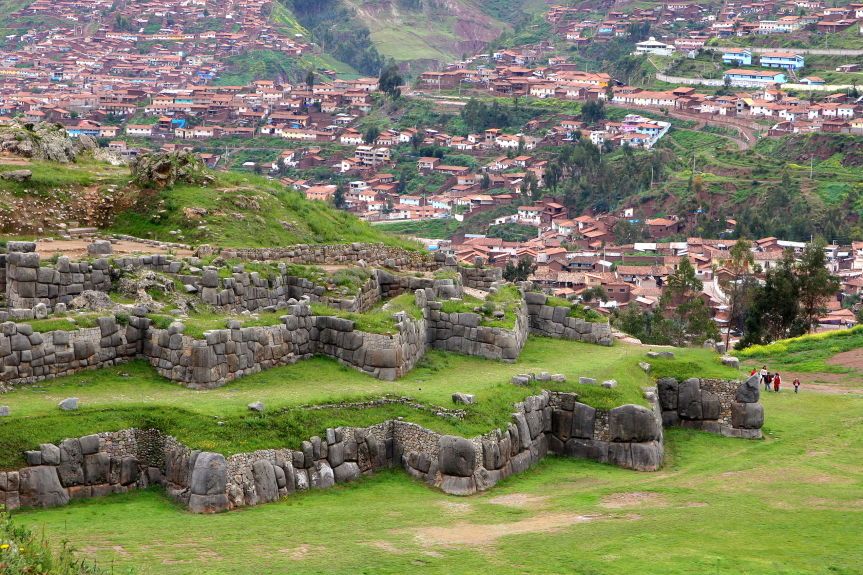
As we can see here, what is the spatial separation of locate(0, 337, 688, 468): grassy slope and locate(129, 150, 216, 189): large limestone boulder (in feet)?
33.6

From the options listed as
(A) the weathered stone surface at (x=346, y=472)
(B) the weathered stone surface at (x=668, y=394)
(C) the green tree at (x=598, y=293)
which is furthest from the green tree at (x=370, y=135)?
(A) the weathered stone surface at (x=346, y=472)

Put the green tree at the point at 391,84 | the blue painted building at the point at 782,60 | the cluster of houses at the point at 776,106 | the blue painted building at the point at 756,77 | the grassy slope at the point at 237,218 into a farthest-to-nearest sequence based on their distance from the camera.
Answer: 1. the green tree at the point at 391,84
2. the blue painted building at the point at 782,60
3. the blue painted building at the point at 756,77
4. the cluster of houses at the point at 776,106
5. the grassy slope at the point at 237,218

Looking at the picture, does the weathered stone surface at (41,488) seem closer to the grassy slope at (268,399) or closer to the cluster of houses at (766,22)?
the grassy slope at (268,399)

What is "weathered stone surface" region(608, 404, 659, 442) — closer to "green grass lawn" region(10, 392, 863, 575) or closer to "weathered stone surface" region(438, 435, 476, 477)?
"green grass lawn" region(10, 392, 863, 575)

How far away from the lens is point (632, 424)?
2095 centimetres

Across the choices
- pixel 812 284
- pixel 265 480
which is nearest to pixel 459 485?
pixel 265 480

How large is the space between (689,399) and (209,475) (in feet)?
37.9

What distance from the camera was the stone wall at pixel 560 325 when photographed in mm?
28500

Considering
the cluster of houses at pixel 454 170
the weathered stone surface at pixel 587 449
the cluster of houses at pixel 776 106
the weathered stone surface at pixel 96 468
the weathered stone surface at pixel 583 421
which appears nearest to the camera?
the weathered stone surface at pixel 96 468

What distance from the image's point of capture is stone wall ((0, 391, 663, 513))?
1627 centimetres

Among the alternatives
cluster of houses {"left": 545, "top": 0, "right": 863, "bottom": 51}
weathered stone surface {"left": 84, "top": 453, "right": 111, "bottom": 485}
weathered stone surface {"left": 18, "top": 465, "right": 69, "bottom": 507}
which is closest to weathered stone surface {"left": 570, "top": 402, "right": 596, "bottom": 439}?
weathered stone surface {"left": 84, "top": 453, "right": 111, "bottom": 485}

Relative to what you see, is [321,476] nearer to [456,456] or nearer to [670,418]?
[456,456]

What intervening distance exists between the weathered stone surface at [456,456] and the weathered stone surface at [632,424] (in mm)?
3790

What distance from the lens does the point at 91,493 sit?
16562 mm
